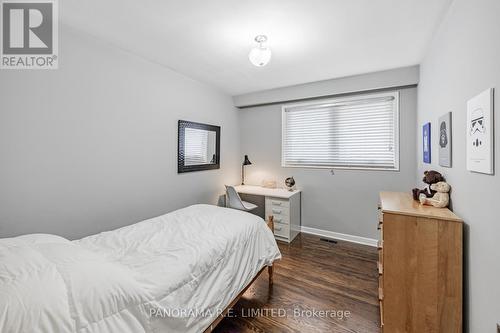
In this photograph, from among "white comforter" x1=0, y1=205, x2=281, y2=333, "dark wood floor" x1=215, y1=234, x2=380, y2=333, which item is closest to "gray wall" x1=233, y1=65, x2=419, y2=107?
"dark wood floor" x1=215, y1=234, x2=380, y2=333

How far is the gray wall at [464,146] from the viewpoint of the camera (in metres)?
0.98

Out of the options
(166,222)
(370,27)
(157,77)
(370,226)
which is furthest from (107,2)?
(370,226)

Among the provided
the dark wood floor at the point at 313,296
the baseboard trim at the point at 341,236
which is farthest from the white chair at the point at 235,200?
the baseboard trim at the point at 341,236

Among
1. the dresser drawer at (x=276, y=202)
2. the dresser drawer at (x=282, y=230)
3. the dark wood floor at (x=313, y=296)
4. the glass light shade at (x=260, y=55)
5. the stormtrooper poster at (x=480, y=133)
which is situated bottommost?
the dark wood floor at (x=313, y=296)

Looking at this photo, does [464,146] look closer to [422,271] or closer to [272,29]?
[422,271]

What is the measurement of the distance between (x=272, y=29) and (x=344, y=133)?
200 centimetres

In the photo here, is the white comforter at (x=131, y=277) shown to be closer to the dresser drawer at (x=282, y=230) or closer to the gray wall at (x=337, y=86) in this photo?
the dresser drawer at (x=282, y=230)

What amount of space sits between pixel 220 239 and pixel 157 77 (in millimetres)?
2183

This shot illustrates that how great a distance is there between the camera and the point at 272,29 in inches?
74.1

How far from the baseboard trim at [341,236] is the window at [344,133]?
1.06 m

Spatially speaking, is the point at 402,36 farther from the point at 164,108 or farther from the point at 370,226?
the point at 164,108

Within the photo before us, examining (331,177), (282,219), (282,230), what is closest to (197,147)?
(282,219)

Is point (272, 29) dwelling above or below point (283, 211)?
above

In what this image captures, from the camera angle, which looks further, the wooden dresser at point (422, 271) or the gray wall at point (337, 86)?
the gray wall at point (337, 86)
